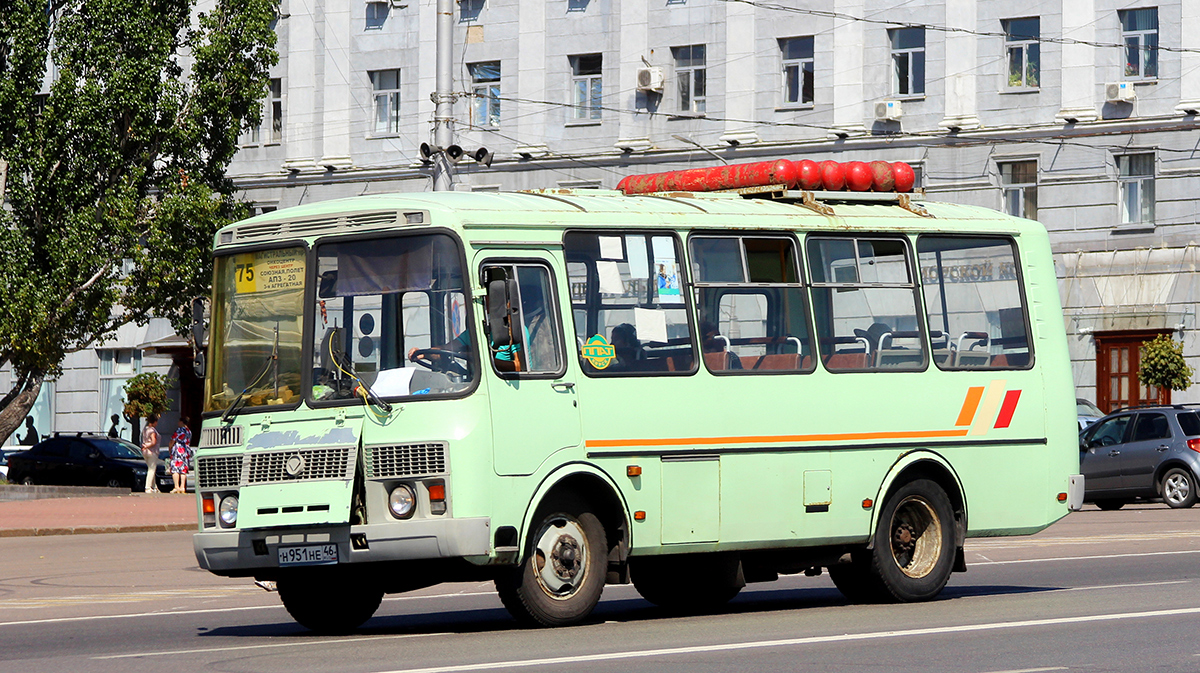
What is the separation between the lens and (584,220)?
40.0 ft

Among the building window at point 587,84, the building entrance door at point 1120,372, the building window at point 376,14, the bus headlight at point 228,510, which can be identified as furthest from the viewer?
the building window at point 376,14

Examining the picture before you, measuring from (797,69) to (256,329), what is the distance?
3440 centimetres

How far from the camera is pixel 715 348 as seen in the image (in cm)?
1262

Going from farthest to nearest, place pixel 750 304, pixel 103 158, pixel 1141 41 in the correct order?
pixel 1141 41, pixel 103 158, pixel 750 304

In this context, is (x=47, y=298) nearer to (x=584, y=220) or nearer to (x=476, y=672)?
(x=584, y=220)

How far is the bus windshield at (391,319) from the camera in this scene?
11414mm

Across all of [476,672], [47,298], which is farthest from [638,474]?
[47,298]

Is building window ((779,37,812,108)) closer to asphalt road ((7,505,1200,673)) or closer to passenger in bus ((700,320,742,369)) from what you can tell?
asphalt road ((7,505,1200,673))

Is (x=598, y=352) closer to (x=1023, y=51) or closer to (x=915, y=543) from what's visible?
(x=915, y=543)

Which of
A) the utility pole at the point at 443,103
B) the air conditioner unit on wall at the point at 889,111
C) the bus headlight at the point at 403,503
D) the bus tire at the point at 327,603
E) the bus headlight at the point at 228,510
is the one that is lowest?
the bus tire at the point at 327,603

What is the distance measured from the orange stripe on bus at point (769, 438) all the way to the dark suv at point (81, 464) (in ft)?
105

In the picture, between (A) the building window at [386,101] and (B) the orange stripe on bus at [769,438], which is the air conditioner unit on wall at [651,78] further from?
(B) the orange stripe on bus at [769,438]

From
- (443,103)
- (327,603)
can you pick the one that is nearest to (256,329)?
(327,603)

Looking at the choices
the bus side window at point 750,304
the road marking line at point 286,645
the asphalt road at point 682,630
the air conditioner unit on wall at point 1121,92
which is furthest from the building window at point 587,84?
the road marking line at point 286,645
